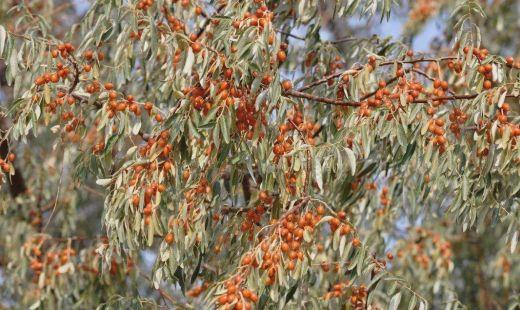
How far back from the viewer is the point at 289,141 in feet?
9.39

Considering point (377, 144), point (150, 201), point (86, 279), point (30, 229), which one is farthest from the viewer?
point (30, 229)

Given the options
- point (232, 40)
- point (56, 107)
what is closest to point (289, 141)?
point (232, 40)

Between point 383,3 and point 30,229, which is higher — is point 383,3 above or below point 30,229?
above

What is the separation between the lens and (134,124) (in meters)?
3.00

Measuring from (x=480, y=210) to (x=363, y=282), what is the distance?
1.73 feet

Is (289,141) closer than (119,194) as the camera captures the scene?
No

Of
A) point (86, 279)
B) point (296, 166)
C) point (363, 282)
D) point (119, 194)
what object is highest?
point (296, 166)

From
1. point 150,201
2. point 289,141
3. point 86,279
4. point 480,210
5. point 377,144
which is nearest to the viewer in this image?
point 150,201

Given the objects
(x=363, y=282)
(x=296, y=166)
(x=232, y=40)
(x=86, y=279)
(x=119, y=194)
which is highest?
(x=232, y=40)

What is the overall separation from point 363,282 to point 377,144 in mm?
640

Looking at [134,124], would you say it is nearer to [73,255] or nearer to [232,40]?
[232,40]

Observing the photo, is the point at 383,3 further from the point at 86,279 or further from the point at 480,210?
the point at 86,279

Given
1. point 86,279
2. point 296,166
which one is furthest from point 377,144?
point 86,279

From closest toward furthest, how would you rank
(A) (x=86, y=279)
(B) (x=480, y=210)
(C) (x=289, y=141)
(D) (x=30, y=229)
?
(C) (x=289, y=141) → (B) (x=480, y=210) → (A) (x=86, y=279) → (D) (x=30, y=229)
